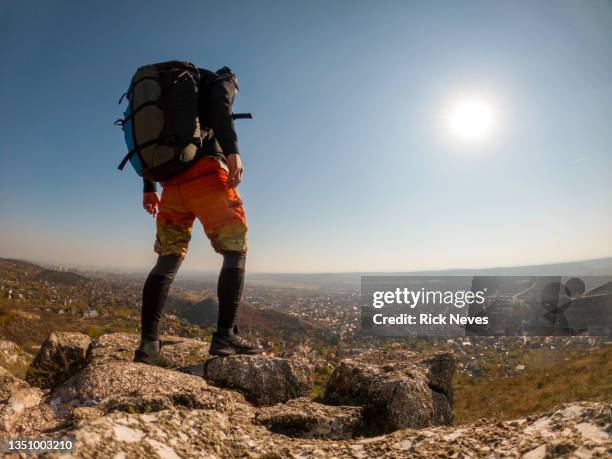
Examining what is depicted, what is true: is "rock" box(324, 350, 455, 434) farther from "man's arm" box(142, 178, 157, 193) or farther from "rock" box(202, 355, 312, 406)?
"man's arm" box(142, 178, 157, 193)

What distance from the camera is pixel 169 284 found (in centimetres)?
429

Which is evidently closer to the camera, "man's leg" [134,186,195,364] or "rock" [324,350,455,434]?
"rock" [324,350,455,434]

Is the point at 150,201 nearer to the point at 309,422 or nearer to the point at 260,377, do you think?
the point at 260,377

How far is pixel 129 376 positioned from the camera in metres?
3.67

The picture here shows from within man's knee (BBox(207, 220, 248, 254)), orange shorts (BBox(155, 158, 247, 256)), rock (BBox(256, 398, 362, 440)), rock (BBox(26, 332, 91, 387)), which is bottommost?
rock (BBox(26, 332, 91, 387))

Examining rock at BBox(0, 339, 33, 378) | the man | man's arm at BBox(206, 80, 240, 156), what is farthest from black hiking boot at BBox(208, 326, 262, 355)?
rock at BBox(0, 339, 33, 378)

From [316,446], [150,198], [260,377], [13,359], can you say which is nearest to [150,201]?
[150,198]

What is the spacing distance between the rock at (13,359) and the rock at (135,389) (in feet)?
7.75

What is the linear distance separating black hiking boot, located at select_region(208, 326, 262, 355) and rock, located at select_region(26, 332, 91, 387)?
233 cm

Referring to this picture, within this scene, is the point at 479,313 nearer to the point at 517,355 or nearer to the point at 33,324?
the point at 517,355

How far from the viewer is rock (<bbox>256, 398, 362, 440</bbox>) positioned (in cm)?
288

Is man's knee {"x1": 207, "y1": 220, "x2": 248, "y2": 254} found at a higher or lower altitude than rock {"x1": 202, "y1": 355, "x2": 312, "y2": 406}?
higher

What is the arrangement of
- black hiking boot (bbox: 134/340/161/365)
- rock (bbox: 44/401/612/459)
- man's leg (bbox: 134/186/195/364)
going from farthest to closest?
black hiking boot (bbox: 134/340/161/365) < man's leg (bbox: 134/186/195/364) < rock (bbox: 44/401/612/459)

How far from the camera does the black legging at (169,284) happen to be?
409 centimetres
